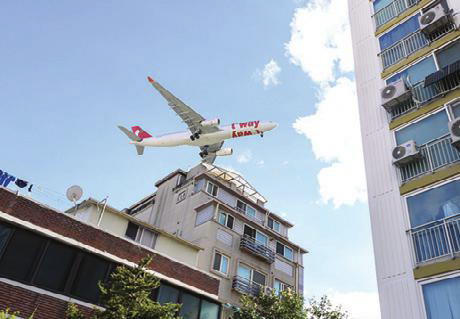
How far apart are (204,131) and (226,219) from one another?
8174mm

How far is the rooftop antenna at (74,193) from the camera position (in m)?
20.1

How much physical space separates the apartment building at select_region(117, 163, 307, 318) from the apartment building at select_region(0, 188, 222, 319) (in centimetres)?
1284

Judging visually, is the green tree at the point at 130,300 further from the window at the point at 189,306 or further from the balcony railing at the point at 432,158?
the balcony railing at the point at 432,158

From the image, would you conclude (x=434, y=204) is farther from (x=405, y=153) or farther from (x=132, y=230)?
(x=132, y=230)

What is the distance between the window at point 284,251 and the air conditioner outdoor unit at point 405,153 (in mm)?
24798

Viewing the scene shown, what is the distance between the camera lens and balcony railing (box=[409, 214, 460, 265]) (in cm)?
1239

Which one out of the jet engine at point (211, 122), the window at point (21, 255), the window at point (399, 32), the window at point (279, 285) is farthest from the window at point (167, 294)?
the jet engine at point (211, 122)

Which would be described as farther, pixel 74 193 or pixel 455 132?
pixel 74 193

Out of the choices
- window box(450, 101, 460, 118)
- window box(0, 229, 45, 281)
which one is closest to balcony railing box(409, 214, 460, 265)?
window box(450, 101, 460, 118)

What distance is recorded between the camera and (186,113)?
1444 inches

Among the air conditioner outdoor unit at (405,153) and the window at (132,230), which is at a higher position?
the air conditioner outdoor unit at (405,153)

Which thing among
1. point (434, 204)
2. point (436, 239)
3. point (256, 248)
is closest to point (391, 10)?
point (434, 204)

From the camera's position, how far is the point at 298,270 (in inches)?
1539

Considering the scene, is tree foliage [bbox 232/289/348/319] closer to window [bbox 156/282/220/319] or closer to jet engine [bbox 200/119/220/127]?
window [bbox 156/282/220/319]
